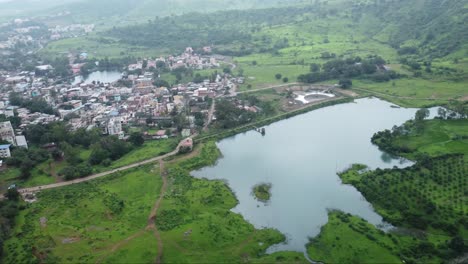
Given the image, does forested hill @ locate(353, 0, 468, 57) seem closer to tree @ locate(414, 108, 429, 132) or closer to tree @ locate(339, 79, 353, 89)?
tree @ locate(339, 79, 353, 89)

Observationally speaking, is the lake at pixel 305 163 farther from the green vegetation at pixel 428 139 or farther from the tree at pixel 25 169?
the tree at pixel 25 169

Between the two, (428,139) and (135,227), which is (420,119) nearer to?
(428,139)

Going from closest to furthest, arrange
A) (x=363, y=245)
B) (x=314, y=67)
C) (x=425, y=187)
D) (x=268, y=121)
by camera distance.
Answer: (x=363, y=245) → (x=425, y=187) → (x=268, y=121) → (x=314, y=67)

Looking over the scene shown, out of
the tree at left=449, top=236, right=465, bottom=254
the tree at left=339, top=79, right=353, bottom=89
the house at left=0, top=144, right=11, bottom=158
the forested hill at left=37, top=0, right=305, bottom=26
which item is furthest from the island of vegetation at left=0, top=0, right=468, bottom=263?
the forested hill at left=37, top=0, right=305, bottom=26

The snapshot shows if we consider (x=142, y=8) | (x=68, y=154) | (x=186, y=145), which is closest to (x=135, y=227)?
(x=186, y=145)

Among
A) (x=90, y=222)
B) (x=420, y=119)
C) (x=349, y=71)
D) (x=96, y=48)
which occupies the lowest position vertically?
(x=90, y=222)

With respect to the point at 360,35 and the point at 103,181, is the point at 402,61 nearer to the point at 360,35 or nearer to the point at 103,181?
the point at 360,35

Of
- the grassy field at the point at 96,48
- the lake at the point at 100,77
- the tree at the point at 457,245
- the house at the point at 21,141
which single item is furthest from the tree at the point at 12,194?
the grassy field at the point at 96,48
